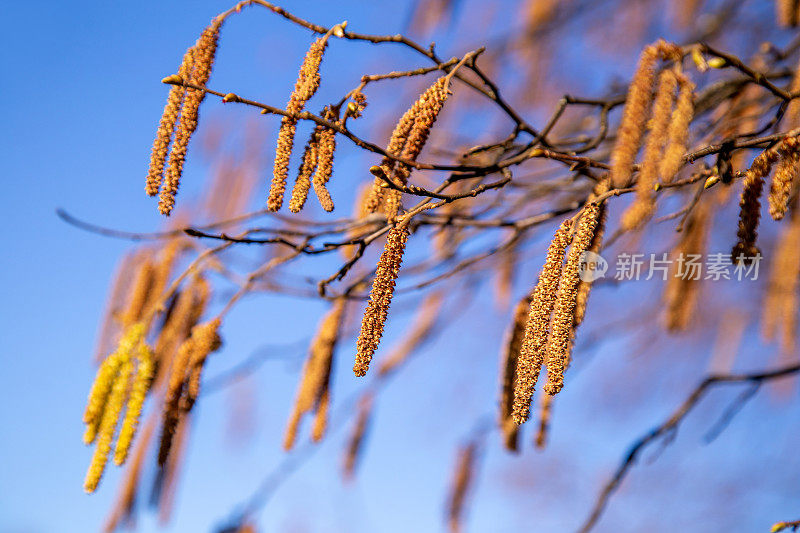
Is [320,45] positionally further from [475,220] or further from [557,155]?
[475,220]

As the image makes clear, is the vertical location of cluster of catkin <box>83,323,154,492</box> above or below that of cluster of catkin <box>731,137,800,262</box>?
below

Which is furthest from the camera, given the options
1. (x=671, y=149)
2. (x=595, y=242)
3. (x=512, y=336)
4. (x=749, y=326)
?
(x=749, y=326)

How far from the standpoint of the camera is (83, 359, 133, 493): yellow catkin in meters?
1.48

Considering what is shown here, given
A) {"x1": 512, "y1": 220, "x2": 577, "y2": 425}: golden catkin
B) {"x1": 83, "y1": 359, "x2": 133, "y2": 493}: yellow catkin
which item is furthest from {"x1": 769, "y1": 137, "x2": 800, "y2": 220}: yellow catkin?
{"x1": 83, "y1": 359, "x2": 133, "y2": 493}: yellow catkin

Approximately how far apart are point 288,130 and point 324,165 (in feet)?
0.24

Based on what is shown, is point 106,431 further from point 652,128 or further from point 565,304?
point 652,128

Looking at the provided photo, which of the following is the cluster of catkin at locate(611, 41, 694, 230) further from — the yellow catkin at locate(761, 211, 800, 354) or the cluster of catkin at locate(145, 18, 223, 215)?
the yellow catkin at locate(761, 211, 800, 354)

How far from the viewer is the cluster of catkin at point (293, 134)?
120 cm

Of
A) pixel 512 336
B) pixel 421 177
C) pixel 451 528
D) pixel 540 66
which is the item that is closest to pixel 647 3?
pixel 540 66

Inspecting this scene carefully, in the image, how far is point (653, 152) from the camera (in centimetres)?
99

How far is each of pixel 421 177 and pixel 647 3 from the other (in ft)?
6.37

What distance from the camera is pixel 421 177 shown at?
8.08 ft

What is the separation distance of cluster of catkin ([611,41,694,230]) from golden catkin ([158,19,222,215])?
65 cm

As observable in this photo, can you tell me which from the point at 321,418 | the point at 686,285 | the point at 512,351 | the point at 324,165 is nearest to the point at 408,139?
the point at 324,165
